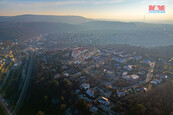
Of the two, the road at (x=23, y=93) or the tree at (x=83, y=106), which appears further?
the road at (x=23, y=93)

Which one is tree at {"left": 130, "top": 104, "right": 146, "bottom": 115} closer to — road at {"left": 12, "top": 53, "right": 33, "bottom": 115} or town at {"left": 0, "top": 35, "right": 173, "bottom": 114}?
town at {"left": 0, "top": 35, "right": 173, "bottom": 114}

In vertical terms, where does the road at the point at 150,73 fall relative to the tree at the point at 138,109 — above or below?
above

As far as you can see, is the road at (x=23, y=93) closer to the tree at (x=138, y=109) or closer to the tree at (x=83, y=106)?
the tree at (x=83, y=106)

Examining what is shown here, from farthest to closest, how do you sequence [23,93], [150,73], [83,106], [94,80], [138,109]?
[150,73] < [94,80] < [23,93] < [83,106] < [138,109]

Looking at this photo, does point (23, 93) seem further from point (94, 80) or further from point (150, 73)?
point (150, 73)

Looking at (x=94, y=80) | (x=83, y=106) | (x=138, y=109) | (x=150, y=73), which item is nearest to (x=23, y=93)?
(x=83, y=106)

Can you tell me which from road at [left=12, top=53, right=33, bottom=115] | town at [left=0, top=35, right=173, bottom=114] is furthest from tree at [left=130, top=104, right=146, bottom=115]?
road at [left=12, top=53, right=33, bottom=115]

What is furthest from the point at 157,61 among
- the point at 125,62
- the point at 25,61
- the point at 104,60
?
the point at 25,61

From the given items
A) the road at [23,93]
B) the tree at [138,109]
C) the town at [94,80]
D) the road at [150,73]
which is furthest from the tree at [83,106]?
the road at [150,73]

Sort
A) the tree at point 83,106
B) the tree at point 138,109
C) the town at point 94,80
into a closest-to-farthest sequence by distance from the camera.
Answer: the tree at point 138,109
the tree at point 83,106
the town at point 94,80

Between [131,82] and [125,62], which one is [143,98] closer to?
[131,82]

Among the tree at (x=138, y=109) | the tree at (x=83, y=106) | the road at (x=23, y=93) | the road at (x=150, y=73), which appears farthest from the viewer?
the road at (x=150, y=73)
